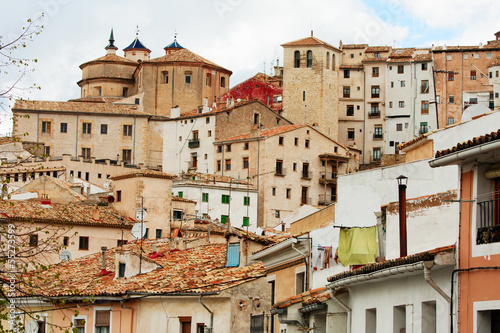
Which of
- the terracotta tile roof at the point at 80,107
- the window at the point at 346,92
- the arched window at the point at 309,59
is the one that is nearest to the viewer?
the terracotta tile roof at the point at 80,107

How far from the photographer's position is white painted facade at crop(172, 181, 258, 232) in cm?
7781

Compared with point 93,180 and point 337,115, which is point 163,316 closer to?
point 93,180

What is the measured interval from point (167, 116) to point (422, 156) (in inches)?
2975

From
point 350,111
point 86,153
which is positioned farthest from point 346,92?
point 86,153

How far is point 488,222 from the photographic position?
14.5m

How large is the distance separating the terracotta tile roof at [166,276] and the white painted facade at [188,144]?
51.2 m

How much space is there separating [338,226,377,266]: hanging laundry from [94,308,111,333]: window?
36.9ft

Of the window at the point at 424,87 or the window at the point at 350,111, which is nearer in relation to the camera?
the window at the point at 424,87

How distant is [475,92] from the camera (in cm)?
10119

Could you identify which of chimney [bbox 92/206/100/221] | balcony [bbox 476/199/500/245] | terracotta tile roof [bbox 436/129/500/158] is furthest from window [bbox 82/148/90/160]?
balcony [bbox 476/199/500/245]

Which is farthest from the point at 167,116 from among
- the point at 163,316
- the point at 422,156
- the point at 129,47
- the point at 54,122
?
the point at 422,156

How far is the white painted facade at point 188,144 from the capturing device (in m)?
89.6

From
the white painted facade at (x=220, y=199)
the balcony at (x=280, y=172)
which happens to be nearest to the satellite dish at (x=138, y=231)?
the white painted facade at (x=220, y=199)

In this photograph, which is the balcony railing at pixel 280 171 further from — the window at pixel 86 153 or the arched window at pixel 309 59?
the window at pixel 86 153
